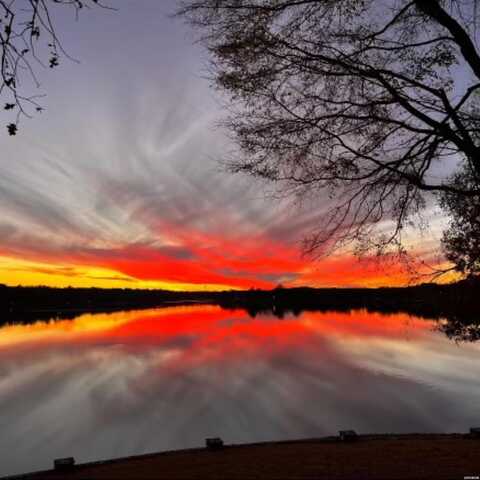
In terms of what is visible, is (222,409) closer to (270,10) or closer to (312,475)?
(312,475)

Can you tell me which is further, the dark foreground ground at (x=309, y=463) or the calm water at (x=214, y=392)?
the calm water at (x=214, y=392)

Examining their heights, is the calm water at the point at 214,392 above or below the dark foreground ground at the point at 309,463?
below

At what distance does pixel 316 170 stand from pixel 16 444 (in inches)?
771

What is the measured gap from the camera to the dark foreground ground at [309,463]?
8391 mm

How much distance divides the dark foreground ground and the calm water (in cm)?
284

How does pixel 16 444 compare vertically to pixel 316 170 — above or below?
below

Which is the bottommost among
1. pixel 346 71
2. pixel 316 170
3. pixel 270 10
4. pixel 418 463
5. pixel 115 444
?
pixel 115 444

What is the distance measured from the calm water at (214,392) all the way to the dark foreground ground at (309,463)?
2.84m

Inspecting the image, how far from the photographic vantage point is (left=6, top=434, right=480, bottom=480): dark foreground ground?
839cm

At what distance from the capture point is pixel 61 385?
38.0m

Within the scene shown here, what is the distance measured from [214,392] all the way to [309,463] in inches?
1031

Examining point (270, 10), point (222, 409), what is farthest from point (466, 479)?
point (222, 409)

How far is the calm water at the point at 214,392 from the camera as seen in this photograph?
24.2 meters

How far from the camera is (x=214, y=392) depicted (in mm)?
34625
